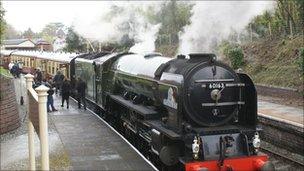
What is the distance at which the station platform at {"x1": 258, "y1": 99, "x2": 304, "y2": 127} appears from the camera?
14705mm

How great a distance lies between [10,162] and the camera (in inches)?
373

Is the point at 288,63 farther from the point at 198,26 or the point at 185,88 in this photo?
the point at 185,88

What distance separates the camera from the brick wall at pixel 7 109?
12.0 metres

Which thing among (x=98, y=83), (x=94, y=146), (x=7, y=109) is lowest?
(x=94, y=146)

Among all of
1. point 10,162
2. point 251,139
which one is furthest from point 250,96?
point 10,162

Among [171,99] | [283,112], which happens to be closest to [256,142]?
[171,99]

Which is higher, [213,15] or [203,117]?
[213,15]

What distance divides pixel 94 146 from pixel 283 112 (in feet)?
27.1

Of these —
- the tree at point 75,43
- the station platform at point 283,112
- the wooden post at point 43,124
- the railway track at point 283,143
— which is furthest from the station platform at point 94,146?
the tree at point 75,43

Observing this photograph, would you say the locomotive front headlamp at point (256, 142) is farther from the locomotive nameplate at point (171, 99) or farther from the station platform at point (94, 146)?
the station platform at point (94, 146)

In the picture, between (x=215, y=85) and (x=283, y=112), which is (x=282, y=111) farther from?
(x=215, y=85)

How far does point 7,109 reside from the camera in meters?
12.2

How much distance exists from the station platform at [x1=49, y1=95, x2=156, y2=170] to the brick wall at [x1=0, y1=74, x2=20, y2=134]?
130 centimetres

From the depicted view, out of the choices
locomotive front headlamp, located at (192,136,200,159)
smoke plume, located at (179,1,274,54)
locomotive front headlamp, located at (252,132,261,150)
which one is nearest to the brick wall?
smoke plume, located at (179,1,274,54)
